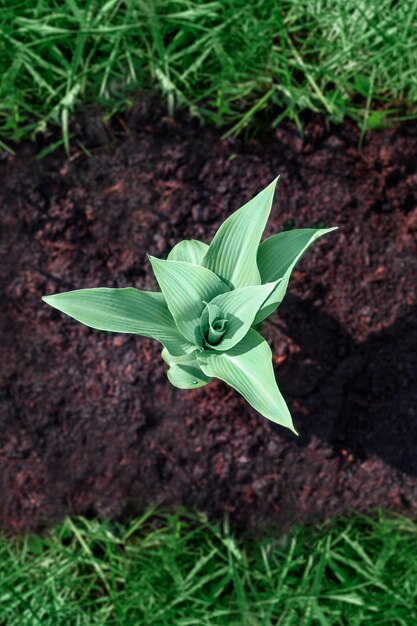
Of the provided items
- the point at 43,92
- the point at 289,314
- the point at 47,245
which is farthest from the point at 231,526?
the point at 43,92

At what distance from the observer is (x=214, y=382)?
1626mm

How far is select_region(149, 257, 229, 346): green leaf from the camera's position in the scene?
1076 millimetres

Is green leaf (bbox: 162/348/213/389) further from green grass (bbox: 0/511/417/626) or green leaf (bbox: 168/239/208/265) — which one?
green grass (bbox: 0/511/417/626)

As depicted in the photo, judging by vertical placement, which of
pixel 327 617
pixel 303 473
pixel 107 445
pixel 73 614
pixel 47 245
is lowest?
pixel 327 617

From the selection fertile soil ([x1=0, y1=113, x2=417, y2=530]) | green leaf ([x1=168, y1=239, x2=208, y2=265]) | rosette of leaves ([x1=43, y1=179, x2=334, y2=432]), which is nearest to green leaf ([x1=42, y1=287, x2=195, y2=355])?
rosette of leaves ([x1=43, y1=179, x2=334, y2=432])

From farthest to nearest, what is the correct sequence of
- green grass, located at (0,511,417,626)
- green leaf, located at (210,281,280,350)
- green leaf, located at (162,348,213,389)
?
green grass, located at (0,511,417,626), green leaf, located at (162,348,213,389), green leaf, located at (210,281,280,350)

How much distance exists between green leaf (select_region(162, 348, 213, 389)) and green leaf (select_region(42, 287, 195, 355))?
1.3 inches

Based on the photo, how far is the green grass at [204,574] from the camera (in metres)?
1.57

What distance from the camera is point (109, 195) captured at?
5.47 feet

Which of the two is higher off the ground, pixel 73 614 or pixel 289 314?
pixel 289 314

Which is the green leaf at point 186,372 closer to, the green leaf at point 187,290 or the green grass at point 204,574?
the green leaf at point 187,290

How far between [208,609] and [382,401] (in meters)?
0.72

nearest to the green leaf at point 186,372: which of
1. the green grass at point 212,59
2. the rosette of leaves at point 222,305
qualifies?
the rosette of leaves at point 222,305

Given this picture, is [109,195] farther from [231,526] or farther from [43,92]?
[231,526]
